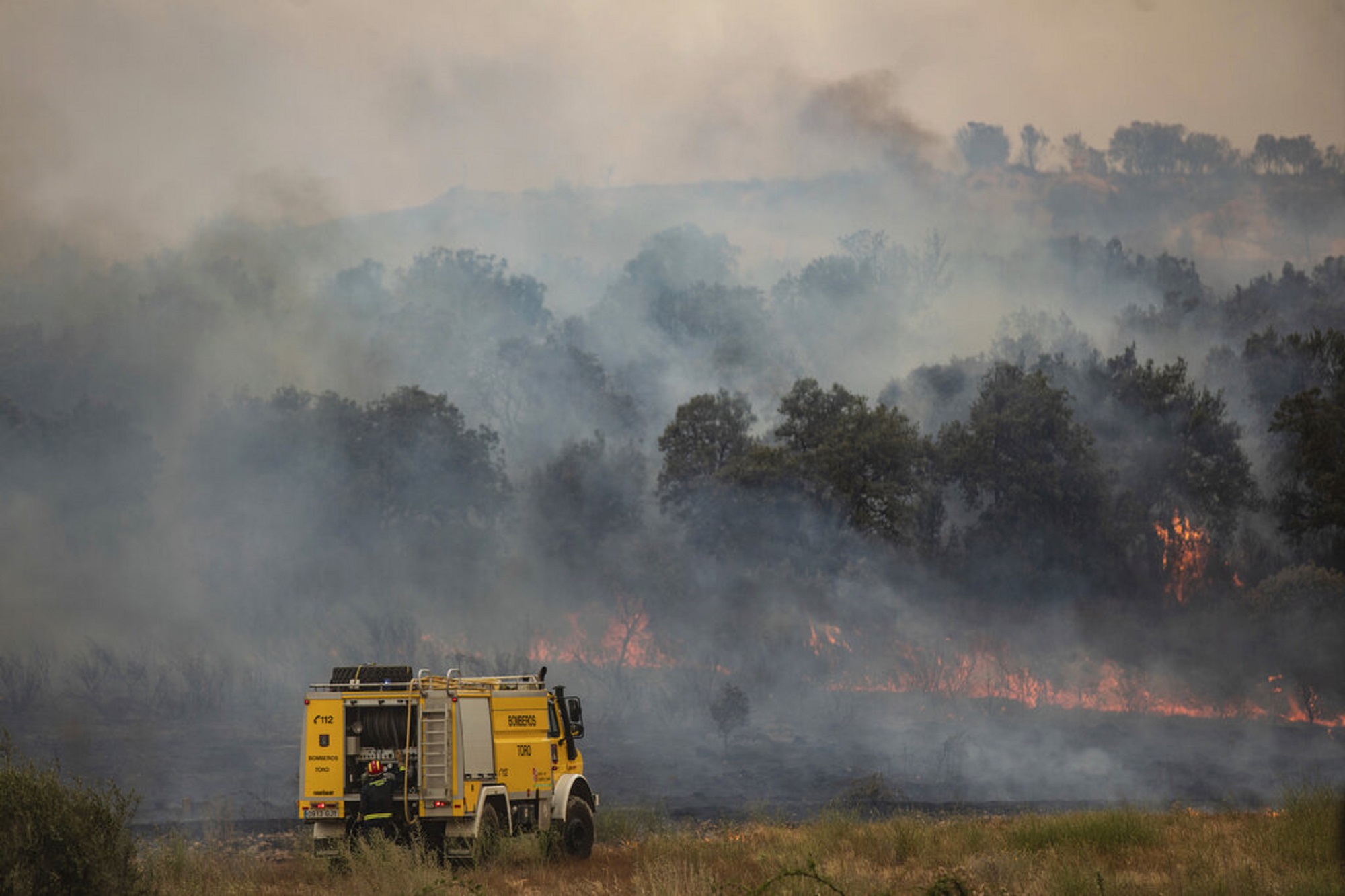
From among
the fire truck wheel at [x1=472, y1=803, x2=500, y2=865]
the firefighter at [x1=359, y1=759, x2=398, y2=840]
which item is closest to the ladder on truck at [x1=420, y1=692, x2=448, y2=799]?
the firefighter at [x1=359, y1=759, x2=398, y2=840]

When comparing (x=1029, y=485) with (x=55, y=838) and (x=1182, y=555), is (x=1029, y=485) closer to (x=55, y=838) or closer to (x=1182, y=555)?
(x=1182, y=555)

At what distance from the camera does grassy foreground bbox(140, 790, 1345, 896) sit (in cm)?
1667

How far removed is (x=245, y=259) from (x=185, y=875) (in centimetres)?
10915

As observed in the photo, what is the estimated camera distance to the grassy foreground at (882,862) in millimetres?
16672

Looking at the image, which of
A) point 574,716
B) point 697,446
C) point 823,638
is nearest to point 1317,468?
point 823,638

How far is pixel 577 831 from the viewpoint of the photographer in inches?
883

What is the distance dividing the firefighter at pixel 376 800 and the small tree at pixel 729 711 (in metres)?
34.1

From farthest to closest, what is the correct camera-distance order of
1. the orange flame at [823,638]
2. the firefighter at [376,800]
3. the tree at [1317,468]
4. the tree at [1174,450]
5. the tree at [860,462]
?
the tree at [1174,450] → the orange flame at [823,638] → the tree at [860,462] → the tree at [1317,468] → the firefighter at [376,800]

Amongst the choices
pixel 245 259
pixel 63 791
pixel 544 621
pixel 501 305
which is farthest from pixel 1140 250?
pixel 63 791

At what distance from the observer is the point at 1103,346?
12144 cm

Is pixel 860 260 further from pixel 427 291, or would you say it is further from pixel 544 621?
pixel 544 621

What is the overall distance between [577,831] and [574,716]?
201 cm

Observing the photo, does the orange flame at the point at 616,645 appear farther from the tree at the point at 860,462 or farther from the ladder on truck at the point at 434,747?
the ladder on truck at the point at 434,747

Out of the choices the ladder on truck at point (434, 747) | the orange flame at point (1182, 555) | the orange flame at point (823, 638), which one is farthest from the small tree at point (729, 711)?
the ladder on truck at point (434, 747)
